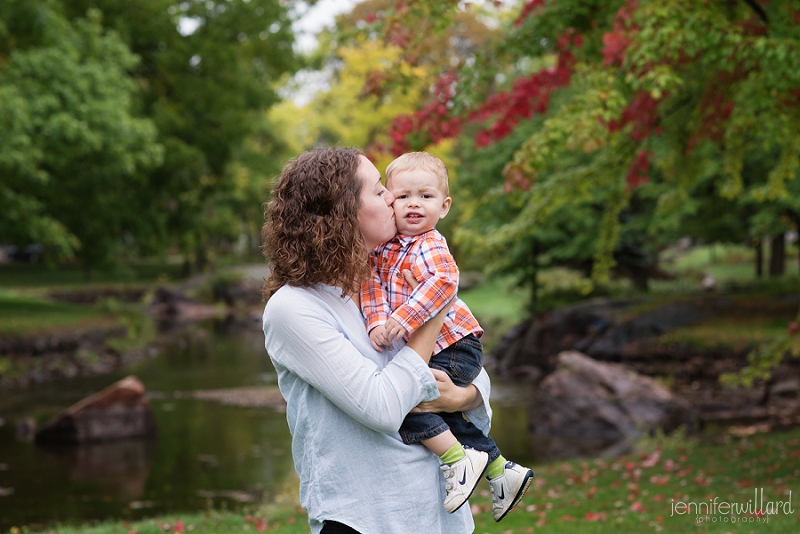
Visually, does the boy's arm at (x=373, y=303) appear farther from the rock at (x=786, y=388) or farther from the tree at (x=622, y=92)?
the rock at (x=786, y=388)

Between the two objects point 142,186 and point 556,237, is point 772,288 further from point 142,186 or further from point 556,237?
point 142,186

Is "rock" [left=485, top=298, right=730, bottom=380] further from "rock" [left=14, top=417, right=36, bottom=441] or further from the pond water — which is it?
"rock" [left=14, top=417, right=36, bottom=441]

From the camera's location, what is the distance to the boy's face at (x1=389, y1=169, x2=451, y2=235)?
2.83 m

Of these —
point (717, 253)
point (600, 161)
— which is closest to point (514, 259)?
point (600, 161)

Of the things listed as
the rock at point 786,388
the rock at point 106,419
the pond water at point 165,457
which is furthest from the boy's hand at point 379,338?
the rock at point 786,388

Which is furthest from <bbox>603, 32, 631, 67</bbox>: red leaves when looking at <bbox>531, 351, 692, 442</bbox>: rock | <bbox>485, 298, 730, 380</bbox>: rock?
<bbox>485, 298, 730, 380</bbox>: rock

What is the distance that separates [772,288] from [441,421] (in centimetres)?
1954

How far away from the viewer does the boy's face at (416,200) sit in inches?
112

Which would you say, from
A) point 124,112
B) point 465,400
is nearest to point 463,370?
point 465,400

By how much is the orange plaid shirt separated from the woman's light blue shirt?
0.10m

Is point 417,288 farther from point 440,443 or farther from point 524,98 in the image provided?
point 524,98

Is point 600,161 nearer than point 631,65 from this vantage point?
No

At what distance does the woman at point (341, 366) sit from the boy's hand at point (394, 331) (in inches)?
1.7

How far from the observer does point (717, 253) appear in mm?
37906
